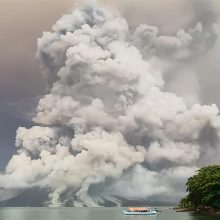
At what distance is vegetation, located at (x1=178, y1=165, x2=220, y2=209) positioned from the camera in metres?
165

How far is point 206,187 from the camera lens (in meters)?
168

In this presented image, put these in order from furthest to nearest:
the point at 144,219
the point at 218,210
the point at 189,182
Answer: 1. the point at 189,182
2. the point at 144,219
3. the point at 218,210

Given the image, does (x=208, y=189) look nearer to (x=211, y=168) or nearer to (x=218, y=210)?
(x=218, y=210)

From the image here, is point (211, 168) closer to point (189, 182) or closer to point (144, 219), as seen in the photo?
point (189, 182)

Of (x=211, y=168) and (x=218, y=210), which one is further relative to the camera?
(x=211, y=168)

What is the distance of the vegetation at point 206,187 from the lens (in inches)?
6486

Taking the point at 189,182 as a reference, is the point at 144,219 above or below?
below

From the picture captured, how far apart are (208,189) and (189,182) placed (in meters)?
26.2

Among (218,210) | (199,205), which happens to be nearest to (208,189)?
(218,210)

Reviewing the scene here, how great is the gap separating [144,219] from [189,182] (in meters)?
26.5

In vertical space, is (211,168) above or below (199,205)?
above

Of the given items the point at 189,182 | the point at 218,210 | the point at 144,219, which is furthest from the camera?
the point at 189,182

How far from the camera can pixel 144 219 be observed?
180m

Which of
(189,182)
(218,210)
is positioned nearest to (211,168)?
(189,182)
